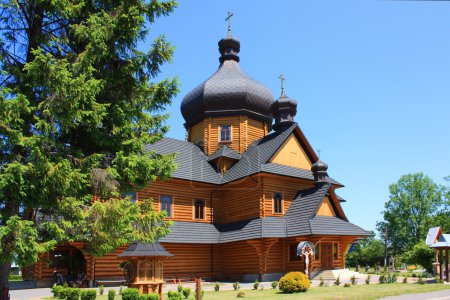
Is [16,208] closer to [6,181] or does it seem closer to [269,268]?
[6,181]

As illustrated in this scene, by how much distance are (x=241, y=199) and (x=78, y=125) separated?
1657cm

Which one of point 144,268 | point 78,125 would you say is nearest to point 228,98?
point 144,268

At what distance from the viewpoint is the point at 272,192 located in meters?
25.7

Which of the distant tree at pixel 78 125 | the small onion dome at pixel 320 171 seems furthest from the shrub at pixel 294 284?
the small onion dome at pixel 320 171

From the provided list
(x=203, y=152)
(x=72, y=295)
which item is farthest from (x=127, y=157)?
(x=203, y=152)

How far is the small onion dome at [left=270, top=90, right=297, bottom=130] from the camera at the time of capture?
2888 centimetres

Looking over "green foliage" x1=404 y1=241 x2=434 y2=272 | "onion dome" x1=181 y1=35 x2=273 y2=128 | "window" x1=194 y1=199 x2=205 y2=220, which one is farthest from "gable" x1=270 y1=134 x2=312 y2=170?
"green foliage" x1=404 y1=241 x2=434 y2=272

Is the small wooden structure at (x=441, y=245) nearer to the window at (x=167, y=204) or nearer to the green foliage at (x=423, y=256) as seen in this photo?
the green foliage at (x=423, y=256)

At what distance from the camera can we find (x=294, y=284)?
17.0 meters

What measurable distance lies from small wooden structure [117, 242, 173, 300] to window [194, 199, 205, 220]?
11076 millimetres

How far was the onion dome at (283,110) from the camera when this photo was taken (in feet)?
94.7

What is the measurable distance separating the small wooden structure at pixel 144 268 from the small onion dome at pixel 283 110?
1537 centimetres

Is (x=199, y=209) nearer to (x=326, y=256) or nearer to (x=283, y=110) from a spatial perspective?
(x=326, y=256)

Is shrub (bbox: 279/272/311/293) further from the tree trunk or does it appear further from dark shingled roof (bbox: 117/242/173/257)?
the tree trunk
